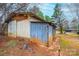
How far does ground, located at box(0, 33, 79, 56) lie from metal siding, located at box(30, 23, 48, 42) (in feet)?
0.15

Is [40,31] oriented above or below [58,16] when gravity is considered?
below

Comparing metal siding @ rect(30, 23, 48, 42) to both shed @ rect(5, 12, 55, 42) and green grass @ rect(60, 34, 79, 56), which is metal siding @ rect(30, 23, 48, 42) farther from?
green grass @ rect(60, 34, 79, 56)

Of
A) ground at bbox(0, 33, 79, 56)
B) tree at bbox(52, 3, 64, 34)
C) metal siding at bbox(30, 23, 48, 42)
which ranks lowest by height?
ground at bbox(0, 33, 79, 56)

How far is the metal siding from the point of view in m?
1.93

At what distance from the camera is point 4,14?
1.96 meters

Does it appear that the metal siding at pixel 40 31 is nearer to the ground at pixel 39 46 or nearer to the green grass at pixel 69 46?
the ground at pixel 39 46

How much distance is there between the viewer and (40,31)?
1.93 meters

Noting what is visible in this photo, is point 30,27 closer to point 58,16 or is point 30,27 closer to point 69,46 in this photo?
point 58,16

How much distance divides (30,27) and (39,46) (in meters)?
0.20

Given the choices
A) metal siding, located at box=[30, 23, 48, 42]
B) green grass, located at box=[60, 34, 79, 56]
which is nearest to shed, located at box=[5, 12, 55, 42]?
metal siding, located at box=[30, 23, 48, 42]

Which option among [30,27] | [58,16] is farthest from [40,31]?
[58,16]

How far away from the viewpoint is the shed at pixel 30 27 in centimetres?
193

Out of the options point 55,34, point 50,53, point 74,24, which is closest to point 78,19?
point 74,24

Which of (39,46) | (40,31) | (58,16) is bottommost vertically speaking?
(39,46)
